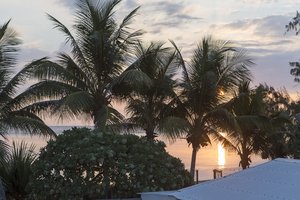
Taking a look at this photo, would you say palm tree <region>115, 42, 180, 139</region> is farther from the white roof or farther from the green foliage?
the white roof

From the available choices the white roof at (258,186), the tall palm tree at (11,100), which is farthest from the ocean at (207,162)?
the white roof at (258,186)

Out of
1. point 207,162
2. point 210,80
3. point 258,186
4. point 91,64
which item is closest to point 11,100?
point 91,64

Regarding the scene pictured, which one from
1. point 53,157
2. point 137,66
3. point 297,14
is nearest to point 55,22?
point 137,66

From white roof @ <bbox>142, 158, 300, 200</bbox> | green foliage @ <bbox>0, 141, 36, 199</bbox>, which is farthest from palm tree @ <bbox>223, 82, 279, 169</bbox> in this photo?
white roof @ <bbox>142, 158, 300, 200</bbox>

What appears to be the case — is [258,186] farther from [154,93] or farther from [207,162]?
[207,162]

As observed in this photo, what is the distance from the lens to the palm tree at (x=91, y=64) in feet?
65.3

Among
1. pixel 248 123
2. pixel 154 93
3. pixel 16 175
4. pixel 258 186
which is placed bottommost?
pixel 258 186

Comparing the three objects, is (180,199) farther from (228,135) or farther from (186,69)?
(228,135)

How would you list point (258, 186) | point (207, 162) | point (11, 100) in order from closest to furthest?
point (258, 186)
point (11, 100)
point (207, 162)

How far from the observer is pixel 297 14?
19.4 m

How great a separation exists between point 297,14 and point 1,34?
414 inches

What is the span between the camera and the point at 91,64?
21.0 m

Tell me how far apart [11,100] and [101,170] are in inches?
380

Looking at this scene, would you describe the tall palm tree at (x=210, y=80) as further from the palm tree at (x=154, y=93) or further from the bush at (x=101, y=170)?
the bush at (x=101, y=170)
